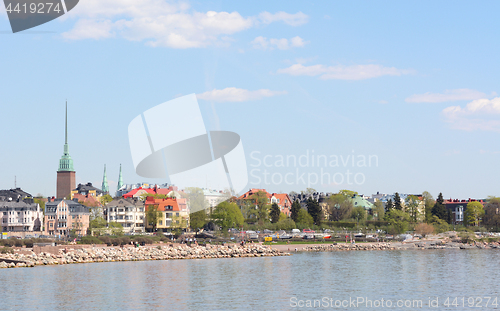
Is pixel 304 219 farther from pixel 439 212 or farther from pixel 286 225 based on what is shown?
pixel 439 212

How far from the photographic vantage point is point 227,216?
112m

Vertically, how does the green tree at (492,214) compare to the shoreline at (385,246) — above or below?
above

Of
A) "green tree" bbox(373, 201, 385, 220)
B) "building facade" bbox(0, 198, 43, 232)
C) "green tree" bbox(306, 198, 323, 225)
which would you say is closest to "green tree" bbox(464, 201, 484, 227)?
"green tree" bbox(373, 201, 385, 220)

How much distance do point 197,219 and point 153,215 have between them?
16886mm

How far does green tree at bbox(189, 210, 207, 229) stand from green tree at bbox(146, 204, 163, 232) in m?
15.3

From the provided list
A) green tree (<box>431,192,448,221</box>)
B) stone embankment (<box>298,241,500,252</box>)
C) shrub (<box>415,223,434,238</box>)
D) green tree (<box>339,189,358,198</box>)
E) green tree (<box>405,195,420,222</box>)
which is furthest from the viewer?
green tree (<box>339,189,358,198</box>)

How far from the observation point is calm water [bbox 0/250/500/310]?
120ft

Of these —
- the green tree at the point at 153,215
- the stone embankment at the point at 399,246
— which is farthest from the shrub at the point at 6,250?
the green tree at the point at 153,215

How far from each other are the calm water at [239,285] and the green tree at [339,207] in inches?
3393

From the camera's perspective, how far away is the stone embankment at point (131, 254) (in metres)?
63.6

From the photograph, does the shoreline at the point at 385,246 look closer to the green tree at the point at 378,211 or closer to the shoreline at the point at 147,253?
the shoreline at the point at 147,253

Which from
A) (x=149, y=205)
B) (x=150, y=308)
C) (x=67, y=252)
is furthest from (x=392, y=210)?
(x=150, y=308)

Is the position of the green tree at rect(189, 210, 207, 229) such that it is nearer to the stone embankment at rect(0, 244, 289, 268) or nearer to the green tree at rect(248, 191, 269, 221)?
the green tree at rect(248, 191, 269, 221)

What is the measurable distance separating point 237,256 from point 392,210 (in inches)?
2556
